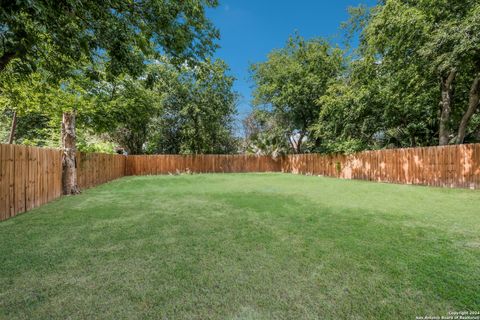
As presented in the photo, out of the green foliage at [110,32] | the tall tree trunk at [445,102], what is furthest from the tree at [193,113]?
the green foliage at [110,32]

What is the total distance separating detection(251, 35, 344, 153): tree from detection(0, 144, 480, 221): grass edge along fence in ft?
9.36

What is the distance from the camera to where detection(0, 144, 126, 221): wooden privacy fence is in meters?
3.98

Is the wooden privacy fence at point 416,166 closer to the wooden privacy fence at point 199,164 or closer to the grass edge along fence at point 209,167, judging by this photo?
the grass edge along fence at point 209,167

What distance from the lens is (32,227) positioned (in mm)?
3393

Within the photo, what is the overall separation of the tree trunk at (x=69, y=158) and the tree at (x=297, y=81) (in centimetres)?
1318

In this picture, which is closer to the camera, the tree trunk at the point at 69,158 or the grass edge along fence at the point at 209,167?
the grass edge along fence at the point at 209,167

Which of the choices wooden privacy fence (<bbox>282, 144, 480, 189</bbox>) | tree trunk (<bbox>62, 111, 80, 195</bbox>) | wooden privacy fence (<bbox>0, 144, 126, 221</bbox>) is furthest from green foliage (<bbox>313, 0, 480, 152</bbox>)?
tree trunk (<bbox>62, 111, 80, 195</bbox>)

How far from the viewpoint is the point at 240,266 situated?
2154 millimetres

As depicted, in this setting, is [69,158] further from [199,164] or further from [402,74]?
[402,74]

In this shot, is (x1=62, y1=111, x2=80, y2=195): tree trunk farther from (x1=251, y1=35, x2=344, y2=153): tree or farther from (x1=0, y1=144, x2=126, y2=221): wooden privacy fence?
(x1=251, y1=35, x2=344, y2=153): tree

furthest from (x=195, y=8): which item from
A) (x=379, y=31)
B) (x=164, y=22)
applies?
(x=379, y=31)

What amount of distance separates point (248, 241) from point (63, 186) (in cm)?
607

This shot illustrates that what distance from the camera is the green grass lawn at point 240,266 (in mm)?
1565

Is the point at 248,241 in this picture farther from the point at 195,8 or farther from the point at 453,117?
the point at 453,117
